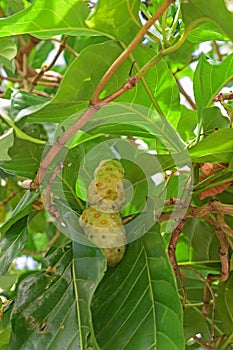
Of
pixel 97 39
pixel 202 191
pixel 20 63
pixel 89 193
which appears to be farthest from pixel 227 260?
pixel 20 63

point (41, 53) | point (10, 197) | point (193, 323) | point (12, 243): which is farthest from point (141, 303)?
point (41, 53)

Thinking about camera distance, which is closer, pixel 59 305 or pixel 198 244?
pixel 59 305

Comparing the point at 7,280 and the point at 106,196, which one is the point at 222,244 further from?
the point at 7,280

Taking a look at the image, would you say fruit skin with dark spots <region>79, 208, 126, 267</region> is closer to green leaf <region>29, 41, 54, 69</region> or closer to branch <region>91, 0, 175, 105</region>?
branch <region>91, 0, 175, 105</region>

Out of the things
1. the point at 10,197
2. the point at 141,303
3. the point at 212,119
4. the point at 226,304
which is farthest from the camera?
the point at 10,197

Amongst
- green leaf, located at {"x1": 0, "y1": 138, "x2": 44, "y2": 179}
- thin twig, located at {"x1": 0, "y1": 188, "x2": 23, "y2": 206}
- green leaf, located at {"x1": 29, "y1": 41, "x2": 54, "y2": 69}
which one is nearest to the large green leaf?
green leaf, located at {"x1": 0, "y1": 138, "x2": 44, "y2": 179}

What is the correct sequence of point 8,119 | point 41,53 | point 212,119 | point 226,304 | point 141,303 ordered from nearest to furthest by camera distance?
1. point 8,119
2. point 141,303
3. point 212,119
4. point 226,304
5. point 41,53

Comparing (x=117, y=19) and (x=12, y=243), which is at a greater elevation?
(x=117, y=19)

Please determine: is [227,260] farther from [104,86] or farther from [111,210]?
[104,86]
